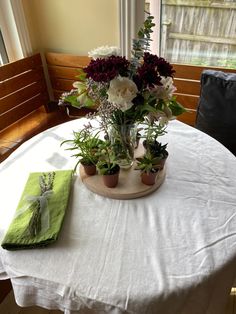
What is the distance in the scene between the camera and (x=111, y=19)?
1.79m

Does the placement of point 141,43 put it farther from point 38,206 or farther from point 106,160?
point 38,206

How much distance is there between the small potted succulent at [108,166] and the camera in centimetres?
84

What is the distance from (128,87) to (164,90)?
5.2 inches

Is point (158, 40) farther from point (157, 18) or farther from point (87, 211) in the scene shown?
point (87, 211)

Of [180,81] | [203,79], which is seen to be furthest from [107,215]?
[180,81]

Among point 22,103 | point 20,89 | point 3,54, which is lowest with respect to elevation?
point 22,103

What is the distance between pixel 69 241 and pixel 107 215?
14 centimetres

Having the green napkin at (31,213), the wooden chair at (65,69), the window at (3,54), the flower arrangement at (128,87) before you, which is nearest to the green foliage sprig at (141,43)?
the flower arrangement at (128,87)

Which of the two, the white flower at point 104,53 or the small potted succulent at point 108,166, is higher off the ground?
the white flower at point 104,53

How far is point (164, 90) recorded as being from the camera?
76 cm

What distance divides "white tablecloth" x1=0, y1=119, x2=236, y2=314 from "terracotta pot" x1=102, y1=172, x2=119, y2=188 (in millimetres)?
54

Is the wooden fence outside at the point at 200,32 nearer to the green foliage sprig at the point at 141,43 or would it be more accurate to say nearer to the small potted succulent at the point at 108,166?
the green foliage sprig at the point at 141,43

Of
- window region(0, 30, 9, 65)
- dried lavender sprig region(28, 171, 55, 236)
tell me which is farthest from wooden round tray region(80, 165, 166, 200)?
window region(0, 30, 9, 65)

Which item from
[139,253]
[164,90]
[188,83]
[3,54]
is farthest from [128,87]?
[3,54]
